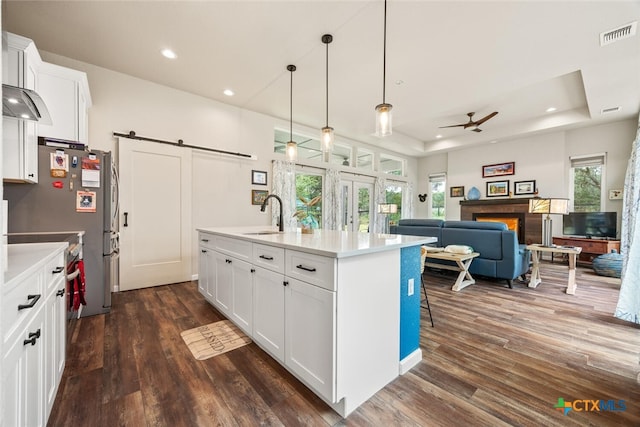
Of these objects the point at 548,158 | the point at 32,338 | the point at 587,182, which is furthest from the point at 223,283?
the point at 587,182

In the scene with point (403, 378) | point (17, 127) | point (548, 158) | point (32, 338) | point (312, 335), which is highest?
point (548, 158)

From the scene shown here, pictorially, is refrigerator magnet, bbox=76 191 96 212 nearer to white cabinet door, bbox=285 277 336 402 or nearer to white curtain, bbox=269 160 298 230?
white cabinet door, bbox=285 277 336 402

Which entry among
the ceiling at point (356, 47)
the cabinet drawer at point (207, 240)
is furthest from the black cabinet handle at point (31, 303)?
the ceiling at point (356, 47)

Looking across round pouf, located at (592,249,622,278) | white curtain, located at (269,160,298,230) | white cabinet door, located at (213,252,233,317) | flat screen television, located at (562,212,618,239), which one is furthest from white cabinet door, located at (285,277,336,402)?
flat screen television, located at (562,212,618,239)

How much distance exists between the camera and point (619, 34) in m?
2.86

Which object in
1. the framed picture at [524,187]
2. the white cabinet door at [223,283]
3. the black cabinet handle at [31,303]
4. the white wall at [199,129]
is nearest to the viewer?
the black cabinet handle at [31,303]

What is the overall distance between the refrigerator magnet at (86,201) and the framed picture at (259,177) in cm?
251

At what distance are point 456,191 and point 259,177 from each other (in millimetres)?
5783

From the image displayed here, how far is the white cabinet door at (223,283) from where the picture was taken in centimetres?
Result: 252

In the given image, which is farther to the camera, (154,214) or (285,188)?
(285,188)

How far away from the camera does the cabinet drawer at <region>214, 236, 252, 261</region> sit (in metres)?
2.22

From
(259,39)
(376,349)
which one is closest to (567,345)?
(376,349)

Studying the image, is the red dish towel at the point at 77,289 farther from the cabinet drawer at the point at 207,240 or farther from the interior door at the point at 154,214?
the interior door at the point at 154,214

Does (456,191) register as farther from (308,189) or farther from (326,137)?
(326,137)
